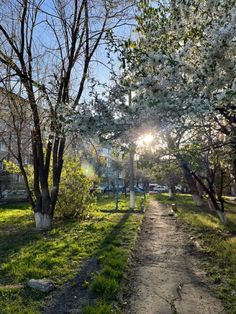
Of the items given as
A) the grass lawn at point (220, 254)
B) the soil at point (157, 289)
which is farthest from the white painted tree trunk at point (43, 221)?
the grass lawn at point (220, 254)

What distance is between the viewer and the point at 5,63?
8625mm

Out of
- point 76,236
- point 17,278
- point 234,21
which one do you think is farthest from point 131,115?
point 76,236

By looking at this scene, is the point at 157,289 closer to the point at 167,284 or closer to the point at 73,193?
the point at 167,284

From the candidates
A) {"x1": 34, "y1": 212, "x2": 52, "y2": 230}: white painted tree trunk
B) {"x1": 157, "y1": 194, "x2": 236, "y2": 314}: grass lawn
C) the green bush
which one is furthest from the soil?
the green bush

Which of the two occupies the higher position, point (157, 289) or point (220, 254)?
point (220, 254)

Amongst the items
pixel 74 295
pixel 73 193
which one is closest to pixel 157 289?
pixel 74 295

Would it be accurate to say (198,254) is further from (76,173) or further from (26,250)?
(76,173)

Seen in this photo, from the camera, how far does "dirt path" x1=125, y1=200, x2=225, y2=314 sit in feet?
13.4

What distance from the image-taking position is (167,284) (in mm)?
4977

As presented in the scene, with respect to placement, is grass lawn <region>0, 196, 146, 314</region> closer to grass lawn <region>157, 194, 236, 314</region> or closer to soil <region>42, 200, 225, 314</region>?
soil <region>42, 200, 225, 314</region>

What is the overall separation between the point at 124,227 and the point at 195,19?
7.92 meters

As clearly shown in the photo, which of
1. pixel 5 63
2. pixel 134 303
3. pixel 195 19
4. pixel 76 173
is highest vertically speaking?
pixel 5 63

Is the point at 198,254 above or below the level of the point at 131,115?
below

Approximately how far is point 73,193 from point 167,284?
7.98 metres
